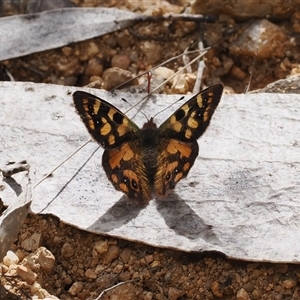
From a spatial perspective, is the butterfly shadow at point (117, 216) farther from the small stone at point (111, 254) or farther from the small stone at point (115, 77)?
the small stone at point (115, 77)

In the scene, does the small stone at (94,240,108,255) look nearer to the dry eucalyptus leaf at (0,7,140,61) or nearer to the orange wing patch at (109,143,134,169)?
the orange wing patch at (109,143,134,169)

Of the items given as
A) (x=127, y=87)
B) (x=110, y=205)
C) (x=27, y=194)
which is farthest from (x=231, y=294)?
(x=127, y=87)


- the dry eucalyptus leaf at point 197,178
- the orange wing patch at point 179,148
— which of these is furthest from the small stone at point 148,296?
the orange wing patch at point 179,148

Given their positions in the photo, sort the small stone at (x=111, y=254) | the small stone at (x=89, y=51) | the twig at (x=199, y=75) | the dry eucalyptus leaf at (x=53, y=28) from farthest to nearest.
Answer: the small stone at (x=89, y=51)
the dry eucalyptus leaf at (x=53, y=28)
the twig at (x=199, y=75)
the small stone at (x=111, y=254)

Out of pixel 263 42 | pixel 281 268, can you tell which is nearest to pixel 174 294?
pixel 281 268

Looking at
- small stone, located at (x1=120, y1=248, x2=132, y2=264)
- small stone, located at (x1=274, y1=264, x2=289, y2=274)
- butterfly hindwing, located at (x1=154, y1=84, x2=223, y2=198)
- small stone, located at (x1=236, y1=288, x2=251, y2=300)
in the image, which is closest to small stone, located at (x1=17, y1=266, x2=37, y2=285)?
small stone, located at (x1=120, y1=248, x2=132, y2=264)

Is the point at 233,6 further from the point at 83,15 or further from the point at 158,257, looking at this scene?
the point at 158,257

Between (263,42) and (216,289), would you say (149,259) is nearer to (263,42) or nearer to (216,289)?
(216,289)

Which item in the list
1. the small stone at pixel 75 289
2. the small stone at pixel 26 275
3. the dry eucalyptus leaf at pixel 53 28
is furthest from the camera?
the dry eucalyptus leaf at pixel 53 28
